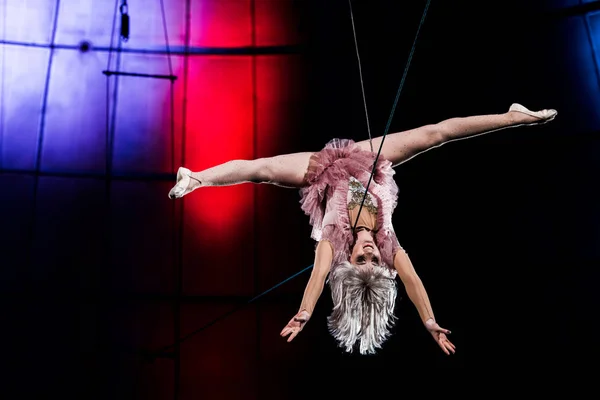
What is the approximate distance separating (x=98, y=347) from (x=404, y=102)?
8.99ft

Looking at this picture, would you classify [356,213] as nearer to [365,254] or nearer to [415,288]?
[365,254]

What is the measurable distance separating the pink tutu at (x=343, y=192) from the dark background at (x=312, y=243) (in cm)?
134

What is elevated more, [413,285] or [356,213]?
[356,213]

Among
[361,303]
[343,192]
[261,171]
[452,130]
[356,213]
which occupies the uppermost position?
[452,130]

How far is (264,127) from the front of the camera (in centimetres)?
548

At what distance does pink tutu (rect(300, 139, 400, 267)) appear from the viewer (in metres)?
3.50

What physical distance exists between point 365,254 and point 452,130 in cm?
91

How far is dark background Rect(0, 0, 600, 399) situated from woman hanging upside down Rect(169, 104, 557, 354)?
1.23 meters

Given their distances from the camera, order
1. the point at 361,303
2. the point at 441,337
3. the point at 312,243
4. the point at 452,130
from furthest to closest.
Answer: the point at 312,243, the point at 452,130, the point at 361,303, the point at 441,337

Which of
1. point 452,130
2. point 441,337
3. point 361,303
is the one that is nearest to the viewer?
point 441,337

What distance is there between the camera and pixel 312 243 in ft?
16.9

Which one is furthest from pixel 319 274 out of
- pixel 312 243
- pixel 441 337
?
pixel 312 243

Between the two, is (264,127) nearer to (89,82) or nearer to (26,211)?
(89,82)

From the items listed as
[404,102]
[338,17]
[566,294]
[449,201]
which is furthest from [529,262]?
[338,17]
